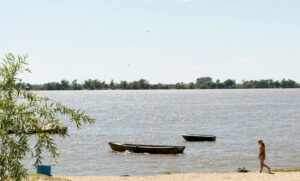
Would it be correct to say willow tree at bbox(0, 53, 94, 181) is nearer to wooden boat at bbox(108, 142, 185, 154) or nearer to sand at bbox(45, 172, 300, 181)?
sand at bbox(45, 172, 300, 181)

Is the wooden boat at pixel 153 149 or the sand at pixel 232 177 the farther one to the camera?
the wooden boat at pixel 153 149

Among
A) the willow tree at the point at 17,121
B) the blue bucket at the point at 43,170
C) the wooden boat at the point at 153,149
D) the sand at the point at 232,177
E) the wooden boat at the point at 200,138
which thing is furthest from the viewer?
the wooden boat at the point at 200,138

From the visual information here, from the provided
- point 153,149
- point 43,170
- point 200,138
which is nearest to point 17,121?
point 43,170

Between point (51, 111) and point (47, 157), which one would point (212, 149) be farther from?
point (51, 111)

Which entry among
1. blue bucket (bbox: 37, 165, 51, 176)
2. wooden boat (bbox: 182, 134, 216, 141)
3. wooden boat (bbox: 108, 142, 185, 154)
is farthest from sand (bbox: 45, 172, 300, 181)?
wooden boat (bbox: 182, 134, 216, 141)

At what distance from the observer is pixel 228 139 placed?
206 feet

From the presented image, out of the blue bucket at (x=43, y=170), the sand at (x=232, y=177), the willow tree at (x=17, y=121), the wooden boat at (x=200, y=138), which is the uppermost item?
the willow tree at (x=17, y=121)

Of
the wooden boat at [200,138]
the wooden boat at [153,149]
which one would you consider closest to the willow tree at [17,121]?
the wooden boat at [153,149]

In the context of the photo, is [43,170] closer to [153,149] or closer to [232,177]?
[232,177]

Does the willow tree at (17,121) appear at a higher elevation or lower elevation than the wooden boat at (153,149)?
higher

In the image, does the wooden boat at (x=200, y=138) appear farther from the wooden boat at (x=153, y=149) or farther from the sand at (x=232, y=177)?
the sand at (x=232, y=177)

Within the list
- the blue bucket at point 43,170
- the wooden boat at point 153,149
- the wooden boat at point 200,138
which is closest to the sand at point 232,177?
the blue bucket at point 43,170

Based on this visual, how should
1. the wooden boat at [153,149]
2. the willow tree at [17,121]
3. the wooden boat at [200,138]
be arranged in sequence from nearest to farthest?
the willow tree at [17,121] → the wooden boat at [153,149] → the wooden boat at [200,138]

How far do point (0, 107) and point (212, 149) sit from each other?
4424 centimetres
